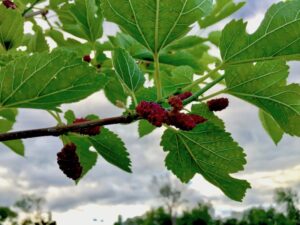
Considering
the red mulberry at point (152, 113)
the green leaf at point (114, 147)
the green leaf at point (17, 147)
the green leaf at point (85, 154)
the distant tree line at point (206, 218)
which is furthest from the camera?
the distant tree line at point (206, 218)

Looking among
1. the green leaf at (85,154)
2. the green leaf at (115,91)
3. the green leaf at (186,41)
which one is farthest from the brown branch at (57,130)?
the green leaf at (186,41)

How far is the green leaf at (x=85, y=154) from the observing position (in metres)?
1.24

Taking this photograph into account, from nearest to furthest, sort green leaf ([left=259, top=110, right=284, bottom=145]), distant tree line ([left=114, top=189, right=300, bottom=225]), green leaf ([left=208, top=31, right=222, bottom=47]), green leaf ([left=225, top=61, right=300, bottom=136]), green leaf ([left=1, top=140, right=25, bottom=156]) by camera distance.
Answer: green leaf ([left=225, top=61, right=300, bottom=136]) < green leaf ([left=259, top=110, right=284, bottom=145]) < green leaf ([left=1, top=140, right=25, bottom=156]) < green leaf ([left=208, top=31, right=222, bottom=47]) < distant tree line ([left=114, top=189, right=300, bottom=225])

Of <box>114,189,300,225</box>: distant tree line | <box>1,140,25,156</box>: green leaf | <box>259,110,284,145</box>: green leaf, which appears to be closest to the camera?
<box>259,110,284,145</box>: green leaf

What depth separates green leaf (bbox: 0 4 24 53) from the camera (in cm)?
115

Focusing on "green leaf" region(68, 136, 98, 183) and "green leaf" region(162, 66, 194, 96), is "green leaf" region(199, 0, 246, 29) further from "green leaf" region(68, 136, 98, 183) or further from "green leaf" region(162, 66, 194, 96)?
"green leaf" region(68, 136, 98, 183)

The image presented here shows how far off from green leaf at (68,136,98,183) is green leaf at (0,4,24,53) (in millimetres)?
290

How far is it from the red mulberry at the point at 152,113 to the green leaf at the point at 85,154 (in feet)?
1.54

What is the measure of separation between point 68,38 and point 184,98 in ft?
2.91

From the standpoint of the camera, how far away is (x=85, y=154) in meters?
1.29

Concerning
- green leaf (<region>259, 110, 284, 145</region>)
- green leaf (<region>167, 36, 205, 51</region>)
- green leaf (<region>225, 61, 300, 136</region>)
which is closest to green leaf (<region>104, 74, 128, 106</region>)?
green leaf (<region>167, 36, 205, 51</region>)

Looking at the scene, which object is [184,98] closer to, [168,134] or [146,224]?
[168,134]

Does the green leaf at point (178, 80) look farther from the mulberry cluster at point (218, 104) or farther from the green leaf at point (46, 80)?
the green leaf at point (46, 80)

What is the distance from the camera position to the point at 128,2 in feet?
2.62
